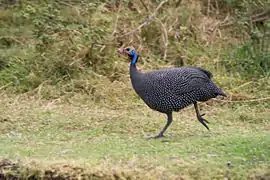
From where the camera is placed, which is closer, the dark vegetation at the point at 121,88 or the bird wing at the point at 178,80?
the dark vegetation at the point at 121,88

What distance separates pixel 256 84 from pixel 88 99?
9.92ft

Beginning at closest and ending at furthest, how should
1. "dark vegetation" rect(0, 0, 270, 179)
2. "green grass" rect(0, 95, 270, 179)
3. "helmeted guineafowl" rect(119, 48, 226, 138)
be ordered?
"green grass" rect(0, 95, 270, 179) → "dark vegetation" rect(0, 0, 270, 179) → "helmeted guineafowl" rect(119, 48, 226, 138)

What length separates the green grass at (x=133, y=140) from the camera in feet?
19.4

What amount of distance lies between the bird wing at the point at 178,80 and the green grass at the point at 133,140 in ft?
2.10

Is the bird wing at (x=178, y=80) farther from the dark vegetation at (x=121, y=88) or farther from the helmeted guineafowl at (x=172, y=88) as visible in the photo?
the dark vegetation at (x=121, y=88)

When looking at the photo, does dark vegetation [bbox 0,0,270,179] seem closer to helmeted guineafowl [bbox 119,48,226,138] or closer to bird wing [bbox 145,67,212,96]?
helmeted guineafowl [bbox 119,48,226,138]

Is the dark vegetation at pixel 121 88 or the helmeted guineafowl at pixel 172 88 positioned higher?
the helmeted guineafowl at pixel 172 88

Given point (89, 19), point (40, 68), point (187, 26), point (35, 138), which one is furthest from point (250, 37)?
point (35, 138)

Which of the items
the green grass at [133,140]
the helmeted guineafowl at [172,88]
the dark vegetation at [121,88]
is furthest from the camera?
the helmeted guineafowl at [172,88]

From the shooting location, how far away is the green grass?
5922 millimetres

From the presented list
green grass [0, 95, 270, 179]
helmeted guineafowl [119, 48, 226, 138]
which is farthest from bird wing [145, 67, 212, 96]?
green grass [0, 95, 270, 179]

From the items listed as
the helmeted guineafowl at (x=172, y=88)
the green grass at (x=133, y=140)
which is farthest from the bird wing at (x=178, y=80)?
the green grass at (x=133, y=140)

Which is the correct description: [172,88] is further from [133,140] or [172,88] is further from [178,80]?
[133,140]

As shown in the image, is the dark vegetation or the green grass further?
the dark vegetation
